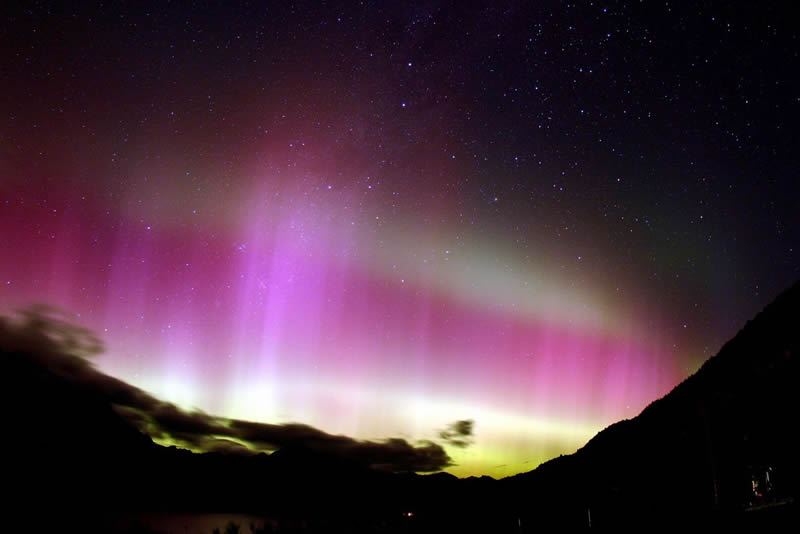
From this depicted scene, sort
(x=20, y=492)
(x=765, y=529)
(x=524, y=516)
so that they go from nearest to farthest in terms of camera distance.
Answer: (x=765, y=529) → (x=524, y=516) → (x=20, y=492)

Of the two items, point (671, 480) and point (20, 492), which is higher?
point (671, 480)

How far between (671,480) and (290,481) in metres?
145

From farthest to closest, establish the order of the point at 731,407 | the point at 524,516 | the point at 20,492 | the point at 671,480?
1. the point at 20,492
2. the point at 524,516
3. the point at 671,480
4. the point at 731,407

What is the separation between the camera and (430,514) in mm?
15547

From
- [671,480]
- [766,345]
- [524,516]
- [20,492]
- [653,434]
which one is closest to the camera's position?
[766,345]

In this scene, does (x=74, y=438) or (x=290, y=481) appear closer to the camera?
(x=74, y=438)

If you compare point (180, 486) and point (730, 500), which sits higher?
point (730, 500)

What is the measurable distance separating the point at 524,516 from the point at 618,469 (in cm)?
499

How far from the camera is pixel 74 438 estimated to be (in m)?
114

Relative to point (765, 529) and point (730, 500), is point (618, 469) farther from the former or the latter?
point (765, 529)

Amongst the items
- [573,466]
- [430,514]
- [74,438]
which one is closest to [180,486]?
[74,438]

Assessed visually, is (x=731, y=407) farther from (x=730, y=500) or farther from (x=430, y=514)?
(x=430, y=514)

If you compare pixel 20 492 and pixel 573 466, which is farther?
pixel 20 492

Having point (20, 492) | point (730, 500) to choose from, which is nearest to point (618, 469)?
point (730, 500)
